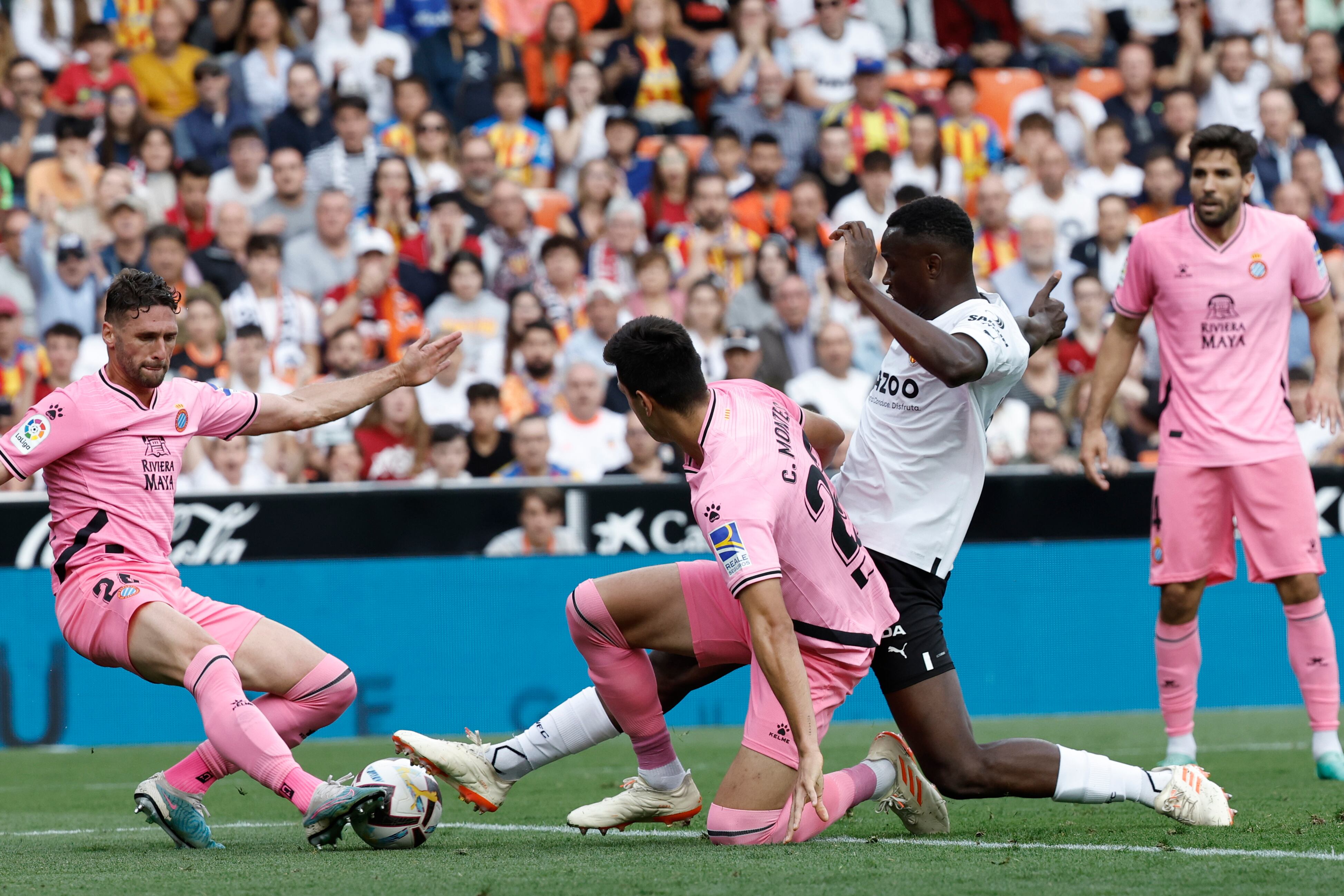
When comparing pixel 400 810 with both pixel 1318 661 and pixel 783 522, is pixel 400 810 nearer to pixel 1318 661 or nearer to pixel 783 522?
pixel 783 522

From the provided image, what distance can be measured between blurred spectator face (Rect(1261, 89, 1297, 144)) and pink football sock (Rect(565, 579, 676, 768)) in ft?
38.2

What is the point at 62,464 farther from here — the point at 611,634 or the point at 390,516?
the point at 390,516

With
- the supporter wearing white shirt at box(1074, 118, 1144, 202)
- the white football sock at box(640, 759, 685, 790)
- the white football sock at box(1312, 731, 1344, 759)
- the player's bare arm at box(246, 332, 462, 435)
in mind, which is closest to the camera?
the white football sock at box(640, 759, 685, 790)

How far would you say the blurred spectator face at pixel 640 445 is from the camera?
11.4m

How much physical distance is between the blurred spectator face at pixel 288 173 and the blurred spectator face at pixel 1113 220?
6.60 metres

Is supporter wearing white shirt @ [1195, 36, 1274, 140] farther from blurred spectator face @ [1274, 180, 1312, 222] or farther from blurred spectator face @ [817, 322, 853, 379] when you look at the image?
blurred spectator face @ [817, 322, 853, 379]

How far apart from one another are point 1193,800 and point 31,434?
4.05 metres

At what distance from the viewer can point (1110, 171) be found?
15211 millimetres

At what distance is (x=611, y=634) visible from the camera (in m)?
5.61

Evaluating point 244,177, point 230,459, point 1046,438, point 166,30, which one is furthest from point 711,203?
point 166,30

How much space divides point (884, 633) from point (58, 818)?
12.3ft

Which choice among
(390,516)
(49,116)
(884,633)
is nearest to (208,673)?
(884,633)

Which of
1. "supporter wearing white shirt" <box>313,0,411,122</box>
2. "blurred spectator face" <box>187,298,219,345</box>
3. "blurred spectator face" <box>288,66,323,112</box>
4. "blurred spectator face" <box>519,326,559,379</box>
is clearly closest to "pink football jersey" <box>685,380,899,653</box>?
"blurred spectator face" <box>519,326,559,379</box>

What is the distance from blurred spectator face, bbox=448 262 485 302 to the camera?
12758 mm
